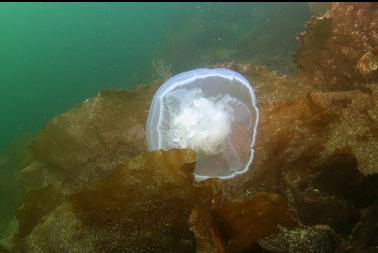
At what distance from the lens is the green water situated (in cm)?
1318

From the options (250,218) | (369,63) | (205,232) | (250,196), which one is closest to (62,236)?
(205,232)

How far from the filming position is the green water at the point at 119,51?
1318cm

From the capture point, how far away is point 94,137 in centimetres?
333

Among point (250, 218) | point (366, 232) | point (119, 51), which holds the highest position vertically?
point (250, 218)

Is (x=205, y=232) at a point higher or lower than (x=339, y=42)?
lower

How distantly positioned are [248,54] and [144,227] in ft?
38.7

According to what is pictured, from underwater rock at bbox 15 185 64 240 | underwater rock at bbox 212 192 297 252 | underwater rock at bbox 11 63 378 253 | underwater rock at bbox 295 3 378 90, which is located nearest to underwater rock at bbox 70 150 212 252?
underwater rock at bbox 11 63 378 253

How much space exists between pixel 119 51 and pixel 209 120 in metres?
31.5

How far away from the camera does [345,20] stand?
360 centimetres

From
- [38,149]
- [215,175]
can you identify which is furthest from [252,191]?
[38,149]

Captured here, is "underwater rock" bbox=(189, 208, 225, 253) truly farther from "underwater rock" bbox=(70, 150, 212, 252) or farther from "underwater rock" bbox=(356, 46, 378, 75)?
"underwater rock" bbox=(356, 46, 378, 75)

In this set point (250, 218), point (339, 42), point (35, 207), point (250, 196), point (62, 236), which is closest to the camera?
point (250, 218)

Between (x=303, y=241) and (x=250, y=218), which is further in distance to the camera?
(x=250, y=218)

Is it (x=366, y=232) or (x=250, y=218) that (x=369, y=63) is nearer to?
(x=366, y=232)
